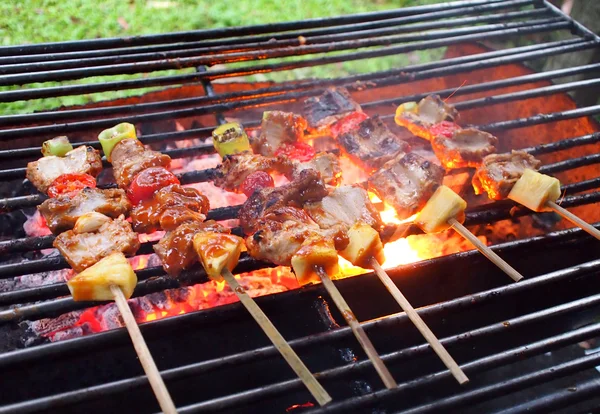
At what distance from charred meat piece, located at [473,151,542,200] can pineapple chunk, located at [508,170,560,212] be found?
64 millimetres

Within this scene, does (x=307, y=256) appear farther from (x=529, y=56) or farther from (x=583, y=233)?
(x=529, y=56)

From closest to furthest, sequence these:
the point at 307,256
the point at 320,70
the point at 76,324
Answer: the point at 307,256
the point at 76,324
the point at 320,70

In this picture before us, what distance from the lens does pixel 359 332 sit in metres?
2.18

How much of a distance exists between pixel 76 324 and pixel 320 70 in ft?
14.7

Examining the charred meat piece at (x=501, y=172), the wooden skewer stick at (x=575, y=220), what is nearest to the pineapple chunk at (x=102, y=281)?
the charred meat piece at (x=501, y=172)

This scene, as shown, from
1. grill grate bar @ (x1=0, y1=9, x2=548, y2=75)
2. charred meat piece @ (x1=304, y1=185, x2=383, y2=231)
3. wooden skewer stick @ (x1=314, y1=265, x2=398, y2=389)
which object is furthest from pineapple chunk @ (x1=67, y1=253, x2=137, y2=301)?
grill grate bar @ (x1=0, y1=9, x2=548, y2=75)

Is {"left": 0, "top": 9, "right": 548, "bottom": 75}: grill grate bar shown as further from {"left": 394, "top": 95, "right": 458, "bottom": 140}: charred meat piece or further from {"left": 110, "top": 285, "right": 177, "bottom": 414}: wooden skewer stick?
{"left": 110, "top": 285, "right": 177, "bottom": 414}: wooden skewer stick

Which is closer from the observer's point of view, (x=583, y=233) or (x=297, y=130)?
(x=583, y=233)

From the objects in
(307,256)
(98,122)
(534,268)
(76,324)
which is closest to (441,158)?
(534,268)

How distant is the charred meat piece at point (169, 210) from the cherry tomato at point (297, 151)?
81cm

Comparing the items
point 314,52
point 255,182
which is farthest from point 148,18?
point 255,182

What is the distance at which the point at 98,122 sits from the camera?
350cm

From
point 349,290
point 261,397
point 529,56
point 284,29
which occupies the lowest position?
point 261,397

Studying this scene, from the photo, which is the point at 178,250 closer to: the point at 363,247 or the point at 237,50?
the point at 363,247
